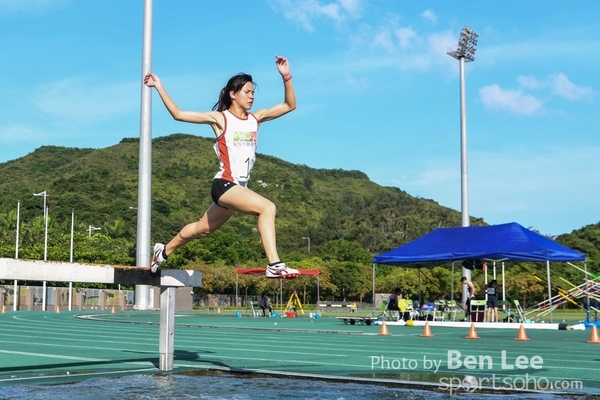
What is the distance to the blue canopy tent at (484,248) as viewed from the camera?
26.2m

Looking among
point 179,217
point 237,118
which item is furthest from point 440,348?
point 179,217

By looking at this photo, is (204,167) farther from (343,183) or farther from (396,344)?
(396,344)

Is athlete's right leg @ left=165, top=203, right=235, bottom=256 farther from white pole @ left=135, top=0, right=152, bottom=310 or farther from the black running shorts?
white pole @ left=135, top=0, right=152, bottom=310

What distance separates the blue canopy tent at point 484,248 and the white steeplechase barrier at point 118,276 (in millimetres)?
18254

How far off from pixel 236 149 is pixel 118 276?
1912 millimetres

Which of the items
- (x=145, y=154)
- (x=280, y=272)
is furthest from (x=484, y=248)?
(x=280, y=272)

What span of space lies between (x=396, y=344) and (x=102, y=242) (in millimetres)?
64796

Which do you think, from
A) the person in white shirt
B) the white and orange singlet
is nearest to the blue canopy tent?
the person in white shirt

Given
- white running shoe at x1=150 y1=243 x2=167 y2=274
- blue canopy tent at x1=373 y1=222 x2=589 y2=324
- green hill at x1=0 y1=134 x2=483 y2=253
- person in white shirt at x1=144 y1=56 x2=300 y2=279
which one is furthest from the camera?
green hill at x1=0 y1=134 x2=483 y2=253

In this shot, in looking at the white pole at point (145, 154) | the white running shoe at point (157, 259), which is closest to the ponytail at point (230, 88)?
the white running shoe at point (157, 259)

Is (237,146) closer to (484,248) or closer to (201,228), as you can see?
(201,228)

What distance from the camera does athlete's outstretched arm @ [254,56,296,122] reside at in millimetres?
7809

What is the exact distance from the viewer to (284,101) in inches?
320

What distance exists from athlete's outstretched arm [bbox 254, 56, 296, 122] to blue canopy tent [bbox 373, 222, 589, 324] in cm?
1880
